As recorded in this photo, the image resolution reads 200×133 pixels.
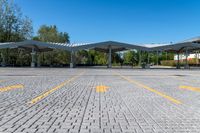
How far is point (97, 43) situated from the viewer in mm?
52188

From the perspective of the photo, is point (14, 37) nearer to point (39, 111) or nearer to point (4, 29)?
point (4, 29)

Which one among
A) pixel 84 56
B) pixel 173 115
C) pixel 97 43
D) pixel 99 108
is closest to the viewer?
pixel 173 115

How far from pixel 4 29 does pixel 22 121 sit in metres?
70.8

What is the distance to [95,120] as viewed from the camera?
637cm

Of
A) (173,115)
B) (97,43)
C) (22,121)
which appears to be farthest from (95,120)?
(97,43)

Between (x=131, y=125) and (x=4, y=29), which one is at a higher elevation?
(x=4, y=29)

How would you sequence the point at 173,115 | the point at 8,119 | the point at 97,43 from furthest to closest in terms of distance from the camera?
1. the point at 97,43
2. the point at 173,115
3. the point at 8,119

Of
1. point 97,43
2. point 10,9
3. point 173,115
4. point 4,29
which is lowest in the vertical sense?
point 173,115

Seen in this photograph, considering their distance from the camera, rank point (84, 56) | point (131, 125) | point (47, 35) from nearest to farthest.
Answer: point (131, 125)
point (47, 35)
point (84, 56)

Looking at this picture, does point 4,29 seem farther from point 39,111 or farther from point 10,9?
point 39,111

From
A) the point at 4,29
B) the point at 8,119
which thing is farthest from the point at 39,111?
the point at 4,29

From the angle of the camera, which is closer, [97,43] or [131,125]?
[131,125]

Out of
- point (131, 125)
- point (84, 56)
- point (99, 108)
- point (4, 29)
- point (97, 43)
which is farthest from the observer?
point (84, 56)

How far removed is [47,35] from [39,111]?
276 feet
